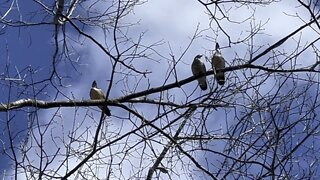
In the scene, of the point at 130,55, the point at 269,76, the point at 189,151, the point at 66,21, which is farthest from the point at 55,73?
the point at 269,76

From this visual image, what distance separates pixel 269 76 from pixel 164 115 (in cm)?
75

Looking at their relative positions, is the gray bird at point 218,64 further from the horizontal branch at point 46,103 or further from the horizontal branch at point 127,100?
the horizontal branch at point 46,103

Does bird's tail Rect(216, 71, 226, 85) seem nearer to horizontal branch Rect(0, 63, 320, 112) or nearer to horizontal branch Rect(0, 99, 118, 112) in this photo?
horizontal branch Rect(0, 63, 320, 112)

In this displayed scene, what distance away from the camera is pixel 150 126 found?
521 cm

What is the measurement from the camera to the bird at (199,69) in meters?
5.59

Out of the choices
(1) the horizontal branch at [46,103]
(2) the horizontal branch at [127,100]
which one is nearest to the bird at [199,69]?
(2) the horizontal branch at [127,100]

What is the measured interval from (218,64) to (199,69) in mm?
522

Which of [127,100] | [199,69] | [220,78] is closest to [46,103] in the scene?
[127,100]

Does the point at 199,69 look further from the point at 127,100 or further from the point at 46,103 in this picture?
the point at 46,103

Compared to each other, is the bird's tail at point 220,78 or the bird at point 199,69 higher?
the bird at point 199,69

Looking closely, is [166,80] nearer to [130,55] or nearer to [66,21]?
[130,55]

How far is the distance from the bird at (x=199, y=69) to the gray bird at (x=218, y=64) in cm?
10

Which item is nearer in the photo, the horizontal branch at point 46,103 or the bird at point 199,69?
the horizontal branch at point 46,103

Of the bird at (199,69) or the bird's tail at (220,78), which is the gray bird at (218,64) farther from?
the bird at (199,69)
